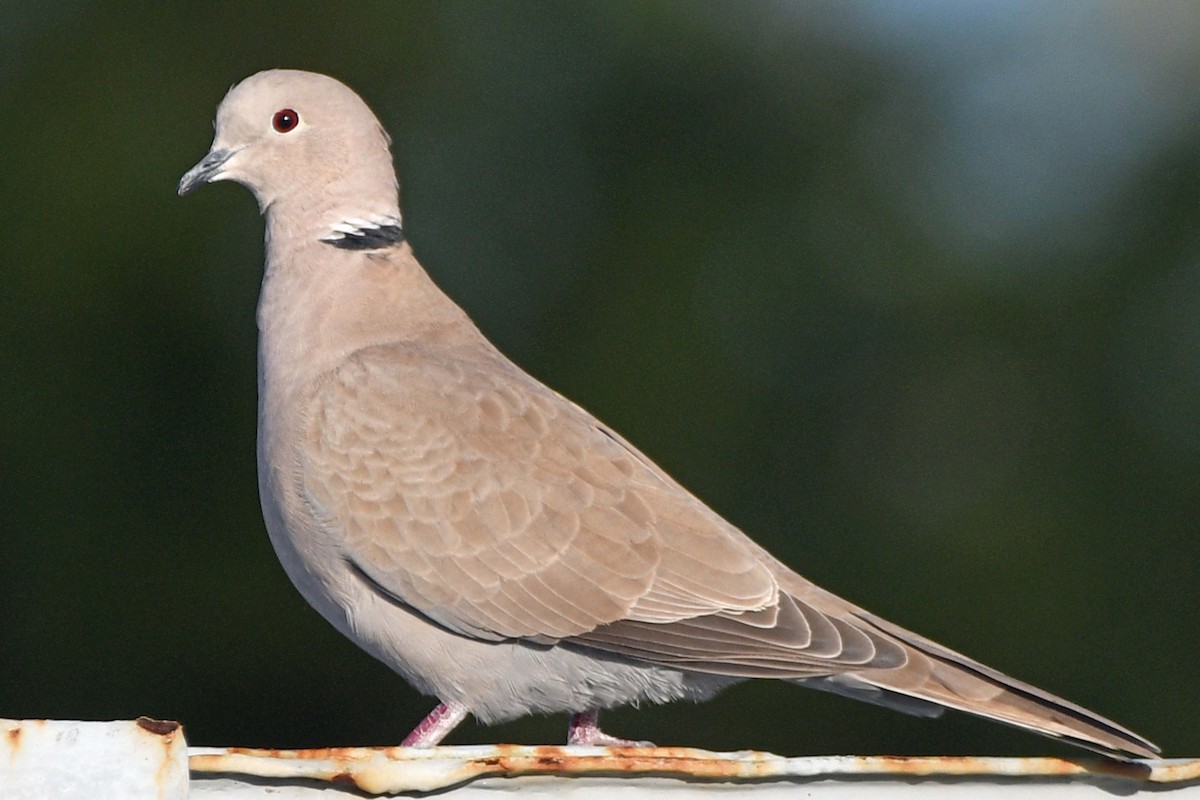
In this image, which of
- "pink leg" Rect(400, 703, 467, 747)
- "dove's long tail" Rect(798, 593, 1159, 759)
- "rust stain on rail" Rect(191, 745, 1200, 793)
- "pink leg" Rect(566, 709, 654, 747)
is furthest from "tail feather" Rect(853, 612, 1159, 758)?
"pink leg" Rect(400, 703, 467, 747)

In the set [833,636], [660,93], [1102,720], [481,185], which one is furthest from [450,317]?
[660,93]

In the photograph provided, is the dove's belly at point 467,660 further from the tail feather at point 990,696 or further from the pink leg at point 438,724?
the tail feather at point 990,696

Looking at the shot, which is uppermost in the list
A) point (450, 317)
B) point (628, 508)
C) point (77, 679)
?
point (450, 317)

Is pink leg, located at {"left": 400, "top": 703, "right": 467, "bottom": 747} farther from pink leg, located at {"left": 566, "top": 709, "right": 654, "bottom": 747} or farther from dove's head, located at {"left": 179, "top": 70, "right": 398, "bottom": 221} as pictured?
dove's head, located at {"left": 179, "top": 70, "right": 398, "bottom": 221}

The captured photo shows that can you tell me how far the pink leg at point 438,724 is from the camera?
2.50m

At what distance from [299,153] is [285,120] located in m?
0.08

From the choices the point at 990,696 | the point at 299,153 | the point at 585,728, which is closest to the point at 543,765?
the point at 990,696

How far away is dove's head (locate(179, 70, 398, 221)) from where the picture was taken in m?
2.89

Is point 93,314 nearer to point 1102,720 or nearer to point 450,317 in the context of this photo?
point 450,317

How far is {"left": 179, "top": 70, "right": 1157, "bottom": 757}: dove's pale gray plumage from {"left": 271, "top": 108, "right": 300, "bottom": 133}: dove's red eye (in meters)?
0.31

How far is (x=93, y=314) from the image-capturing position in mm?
A: 5852

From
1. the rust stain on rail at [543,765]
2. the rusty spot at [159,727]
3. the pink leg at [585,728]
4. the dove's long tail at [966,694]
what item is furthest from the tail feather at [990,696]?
the rusty spot at [159,727]

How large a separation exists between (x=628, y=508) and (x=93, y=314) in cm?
391

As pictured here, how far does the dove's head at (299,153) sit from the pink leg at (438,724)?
0.98 m
